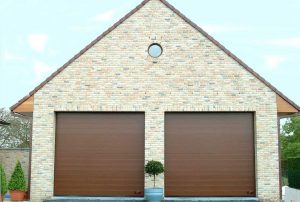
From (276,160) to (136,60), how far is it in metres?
5.94

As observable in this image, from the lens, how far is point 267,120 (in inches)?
646

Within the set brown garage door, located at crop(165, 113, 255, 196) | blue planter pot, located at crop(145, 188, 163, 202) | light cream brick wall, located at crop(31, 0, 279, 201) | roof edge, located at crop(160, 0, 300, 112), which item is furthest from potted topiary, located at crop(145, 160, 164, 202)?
roof edge, located at crop(160, 0, 300, 112)

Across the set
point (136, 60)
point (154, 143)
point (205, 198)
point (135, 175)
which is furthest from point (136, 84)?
point (205, 198)

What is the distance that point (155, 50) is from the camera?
55.1 ft

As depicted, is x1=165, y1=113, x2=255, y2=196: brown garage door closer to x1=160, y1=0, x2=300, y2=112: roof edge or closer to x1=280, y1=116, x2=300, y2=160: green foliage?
x1=160, y1=0, x2=300, y2=112: roof edge

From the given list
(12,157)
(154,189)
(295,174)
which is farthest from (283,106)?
(12,157)

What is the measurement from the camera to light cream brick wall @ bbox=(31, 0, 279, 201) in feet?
53.9

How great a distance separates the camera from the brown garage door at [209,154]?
16469 millimetres

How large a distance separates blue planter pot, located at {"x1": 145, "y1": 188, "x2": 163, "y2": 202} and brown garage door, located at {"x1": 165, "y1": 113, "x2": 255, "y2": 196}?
101cm

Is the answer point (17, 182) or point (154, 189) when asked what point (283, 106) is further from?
point (17, 182)

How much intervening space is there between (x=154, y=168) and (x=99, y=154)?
93.3 inches

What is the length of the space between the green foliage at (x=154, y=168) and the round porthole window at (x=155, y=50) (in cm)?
381

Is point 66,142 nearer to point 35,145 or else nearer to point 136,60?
point 35,145

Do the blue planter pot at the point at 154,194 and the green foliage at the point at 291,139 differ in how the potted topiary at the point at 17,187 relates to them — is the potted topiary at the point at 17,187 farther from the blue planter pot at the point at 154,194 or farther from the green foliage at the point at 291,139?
the green foliage at the point at 291,139
